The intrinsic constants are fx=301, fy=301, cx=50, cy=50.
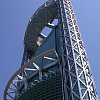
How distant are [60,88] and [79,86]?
3.34 m

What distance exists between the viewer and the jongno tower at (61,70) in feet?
150

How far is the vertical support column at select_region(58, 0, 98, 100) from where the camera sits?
44.7 meters

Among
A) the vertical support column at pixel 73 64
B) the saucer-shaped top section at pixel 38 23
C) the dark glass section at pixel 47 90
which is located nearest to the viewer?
the vertical support column at pixel 73 64

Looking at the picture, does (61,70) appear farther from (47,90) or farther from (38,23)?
(38,23)

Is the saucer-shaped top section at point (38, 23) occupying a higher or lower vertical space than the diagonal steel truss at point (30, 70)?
higher

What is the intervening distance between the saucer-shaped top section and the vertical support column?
11.6m

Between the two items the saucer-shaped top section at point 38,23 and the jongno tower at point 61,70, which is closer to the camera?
the jongno tower at point 61,70

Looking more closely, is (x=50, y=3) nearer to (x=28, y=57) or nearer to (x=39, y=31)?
(x=39, y=31)

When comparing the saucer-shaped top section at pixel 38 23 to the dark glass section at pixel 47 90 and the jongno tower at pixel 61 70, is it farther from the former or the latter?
the dark glass section at pixel 47 90

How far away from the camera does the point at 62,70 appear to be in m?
48.8

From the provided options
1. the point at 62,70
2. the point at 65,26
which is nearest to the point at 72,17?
the point at 65,26

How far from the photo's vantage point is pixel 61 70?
4888 centimetres

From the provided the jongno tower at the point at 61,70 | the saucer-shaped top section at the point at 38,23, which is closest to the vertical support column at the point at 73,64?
the jongno tower at the point at 61,70

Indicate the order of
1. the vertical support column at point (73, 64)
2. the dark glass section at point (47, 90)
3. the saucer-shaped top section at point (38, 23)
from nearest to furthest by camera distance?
the vertical support column at point (73, 64) < the dark glass section at point (47, 90) < the saucer-shaped top section at point (38, 23)
